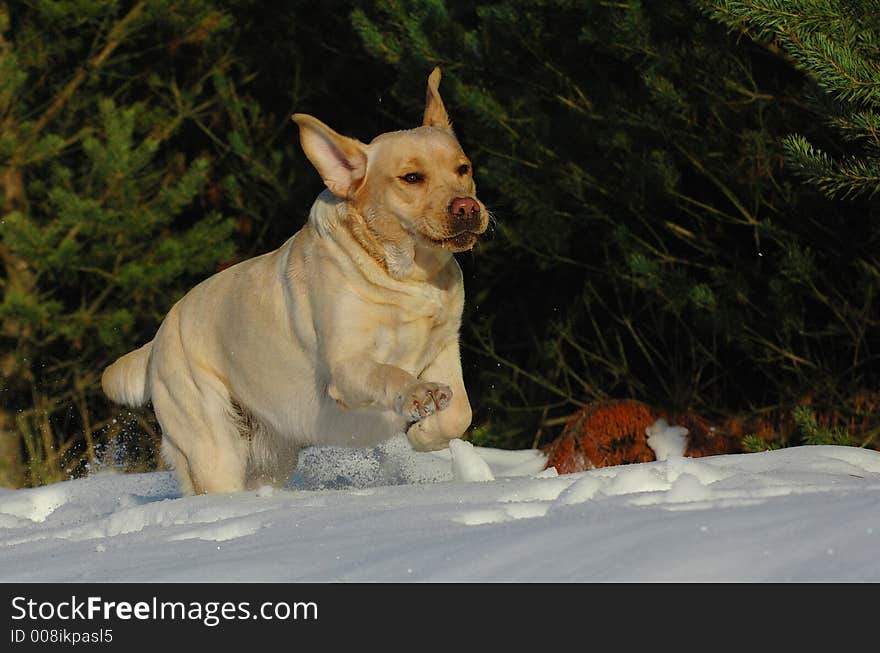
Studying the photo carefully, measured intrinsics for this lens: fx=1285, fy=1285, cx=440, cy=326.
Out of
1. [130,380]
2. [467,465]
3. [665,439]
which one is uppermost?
[130,380]

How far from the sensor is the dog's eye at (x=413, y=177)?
4.68 m

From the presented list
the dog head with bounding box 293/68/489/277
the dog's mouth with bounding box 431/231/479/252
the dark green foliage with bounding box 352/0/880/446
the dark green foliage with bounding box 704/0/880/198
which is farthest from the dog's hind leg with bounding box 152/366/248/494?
the dark green foliage with bounding box 704/0/880/198

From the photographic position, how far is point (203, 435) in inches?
205

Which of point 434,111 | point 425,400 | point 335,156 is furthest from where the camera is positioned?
point 434,111

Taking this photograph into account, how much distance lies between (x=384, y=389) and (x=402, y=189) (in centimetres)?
79

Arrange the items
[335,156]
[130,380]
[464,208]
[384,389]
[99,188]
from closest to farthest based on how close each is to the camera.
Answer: [384,389], [464,208], [335,156], [130,380], [99,188]

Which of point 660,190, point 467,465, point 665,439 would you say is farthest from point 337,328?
point 660,190

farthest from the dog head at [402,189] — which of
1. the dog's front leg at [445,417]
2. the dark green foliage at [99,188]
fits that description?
the dark green foliage at [99,188]

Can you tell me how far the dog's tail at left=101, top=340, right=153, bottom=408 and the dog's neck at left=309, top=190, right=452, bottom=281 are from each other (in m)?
1.30

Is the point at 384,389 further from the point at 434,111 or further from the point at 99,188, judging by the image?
the point at 99,188

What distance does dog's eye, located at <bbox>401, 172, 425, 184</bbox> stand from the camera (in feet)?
15.3

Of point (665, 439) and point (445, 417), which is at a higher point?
point (445, 417)
